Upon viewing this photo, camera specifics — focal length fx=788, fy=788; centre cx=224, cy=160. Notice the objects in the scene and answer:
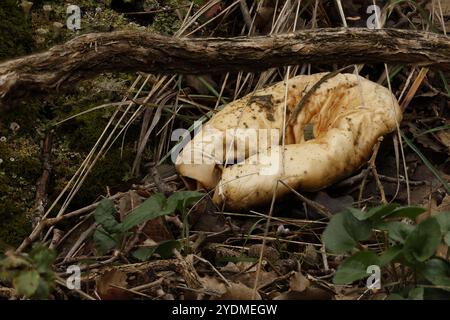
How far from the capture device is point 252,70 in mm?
2695

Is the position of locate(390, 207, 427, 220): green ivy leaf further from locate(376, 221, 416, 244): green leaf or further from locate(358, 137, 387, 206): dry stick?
locate(358, 137, 387, 206): dry stick

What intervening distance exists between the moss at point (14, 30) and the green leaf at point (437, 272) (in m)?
1.99

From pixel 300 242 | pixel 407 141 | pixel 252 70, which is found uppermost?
pixel 252 70

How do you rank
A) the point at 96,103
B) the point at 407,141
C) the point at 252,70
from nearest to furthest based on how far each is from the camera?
the point at 252,70, the point at 407,141, the point at 96,103

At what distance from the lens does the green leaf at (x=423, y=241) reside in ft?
6.22

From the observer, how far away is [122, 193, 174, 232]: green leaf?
227cm

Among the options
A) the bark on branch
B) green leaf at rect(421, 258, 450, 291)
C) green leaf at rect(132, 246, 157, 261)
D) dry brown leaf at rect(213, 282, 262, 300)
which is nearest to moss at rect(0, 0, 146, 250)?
the bark on branch

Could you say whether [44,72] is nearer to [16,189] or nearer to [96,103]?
[16,189]

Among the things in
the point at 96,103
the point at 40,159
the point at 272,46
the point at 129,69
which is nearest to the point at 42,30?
the point at 96,103

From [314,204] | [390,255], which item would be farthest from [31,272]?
[314,204]

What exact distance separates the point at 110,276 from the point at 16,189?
0.87m

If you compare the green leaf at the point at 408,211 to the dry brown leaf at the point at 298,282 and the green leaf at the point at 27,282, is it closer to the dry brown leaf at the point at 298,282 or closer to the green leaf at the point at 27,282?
the dry brown leaf at the point at 298,282

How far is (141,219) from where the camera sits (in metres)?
2.28
